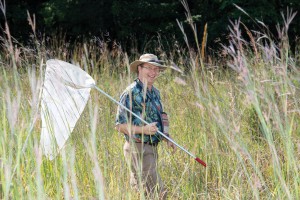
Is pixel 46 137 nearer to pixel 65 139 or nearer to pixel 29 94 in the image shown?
pixel 65 139

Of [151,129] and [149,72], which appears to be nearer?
[151,129]

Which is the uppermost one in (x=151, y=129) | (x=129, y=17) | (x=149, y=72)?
(x=129, y=17)

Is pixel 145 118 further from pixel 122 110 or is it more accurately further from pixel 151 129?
pixel 151 129

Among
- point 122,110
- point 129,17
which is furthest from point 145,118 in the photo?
point 129,17

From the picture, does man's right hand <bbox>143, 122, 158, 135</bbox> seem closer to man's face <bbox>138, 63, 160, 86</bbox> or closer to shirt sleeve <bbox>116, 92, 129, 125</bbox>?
shirt sleeve <bbox>116, 92, 129, 125</bbox>

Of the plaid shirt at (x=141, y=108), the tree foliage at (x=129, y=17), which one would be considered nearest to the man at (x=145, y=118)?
the plaid shirt at (x=141, y=108)

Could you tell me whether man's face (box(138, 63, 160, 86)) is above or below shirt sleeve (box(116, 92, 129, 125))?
above

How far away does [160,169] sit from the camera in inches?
137

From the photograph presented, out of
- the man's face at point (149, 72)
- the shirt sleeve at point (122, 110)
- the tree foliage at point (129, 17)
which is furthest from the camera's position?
the tree foliage at point (129, 17)

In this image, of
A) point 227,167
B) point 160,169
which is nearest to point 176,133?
point 160,169

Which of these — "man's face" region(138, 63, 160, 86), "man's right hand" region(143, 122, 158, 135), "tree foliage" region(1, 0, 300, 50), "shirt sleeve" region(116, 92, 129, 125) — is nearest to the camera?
"man's right hand" region(143, 122, 158, 135)

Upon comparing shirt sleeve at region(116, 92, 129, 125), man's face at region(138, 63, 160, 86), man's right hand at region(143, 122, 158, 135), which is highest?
man's face at region(138, 63, 160, 86)

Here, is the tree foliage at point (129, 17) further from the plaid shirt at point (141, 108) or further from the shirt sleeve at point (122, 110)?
the shirt sleeve at point (122, 110)

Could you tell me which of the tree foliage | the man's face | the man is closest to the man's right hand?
the man
